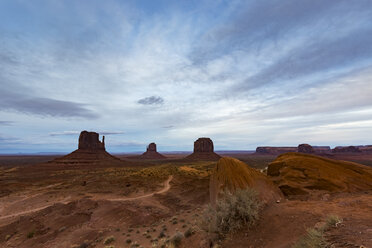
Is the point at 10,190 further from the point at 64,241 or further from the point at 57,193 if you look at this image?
the point at 64,241

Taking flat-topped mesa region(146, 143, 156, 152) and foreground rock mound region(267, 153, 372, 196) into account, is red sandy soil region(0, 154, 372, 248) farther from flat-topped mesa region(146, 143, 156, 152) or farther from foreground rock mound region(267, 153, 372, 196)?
flat-topped mesa region(146, 143, 156, 152)

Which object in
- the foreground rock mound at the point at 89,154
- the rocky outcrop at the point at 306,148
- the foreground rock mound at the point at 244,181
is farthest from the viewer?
the rocky outcrop at the point at 306,148

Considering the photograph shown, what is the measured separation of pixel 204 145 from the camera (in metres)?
122

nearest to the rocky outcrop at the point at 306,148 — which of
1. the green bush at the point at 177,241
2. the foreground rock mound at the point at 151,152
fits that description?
the foreground rock mound at the point at 151,152

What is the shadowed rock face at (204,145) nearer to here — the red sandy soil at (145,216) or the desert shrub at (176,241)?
the red sandy soil at (145,216)

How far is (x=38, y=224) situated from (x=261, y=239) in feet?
69.1

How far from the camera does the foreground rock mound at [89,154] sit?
233 feet

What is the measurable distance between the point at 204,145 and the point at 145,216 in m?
105

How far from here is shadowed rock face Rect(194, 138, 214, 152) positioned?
398 feet

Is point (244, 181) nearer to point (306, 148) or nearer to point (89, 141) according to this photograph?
point (89, 141)

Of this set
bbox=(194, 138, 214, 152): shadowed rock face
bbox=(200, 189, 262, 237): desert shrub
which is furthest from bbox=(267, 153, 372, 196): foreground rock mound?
bbox=(194, 138, 214, 152): shadowed rock face

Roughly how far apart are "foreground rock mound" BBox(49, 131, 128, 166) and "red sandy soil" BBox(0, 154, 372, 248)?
1526 inches

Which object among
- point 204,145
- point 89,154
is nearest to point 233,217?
point 89,154

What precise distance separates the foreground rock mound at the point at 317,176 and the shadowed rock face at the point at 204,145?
10774 cm
